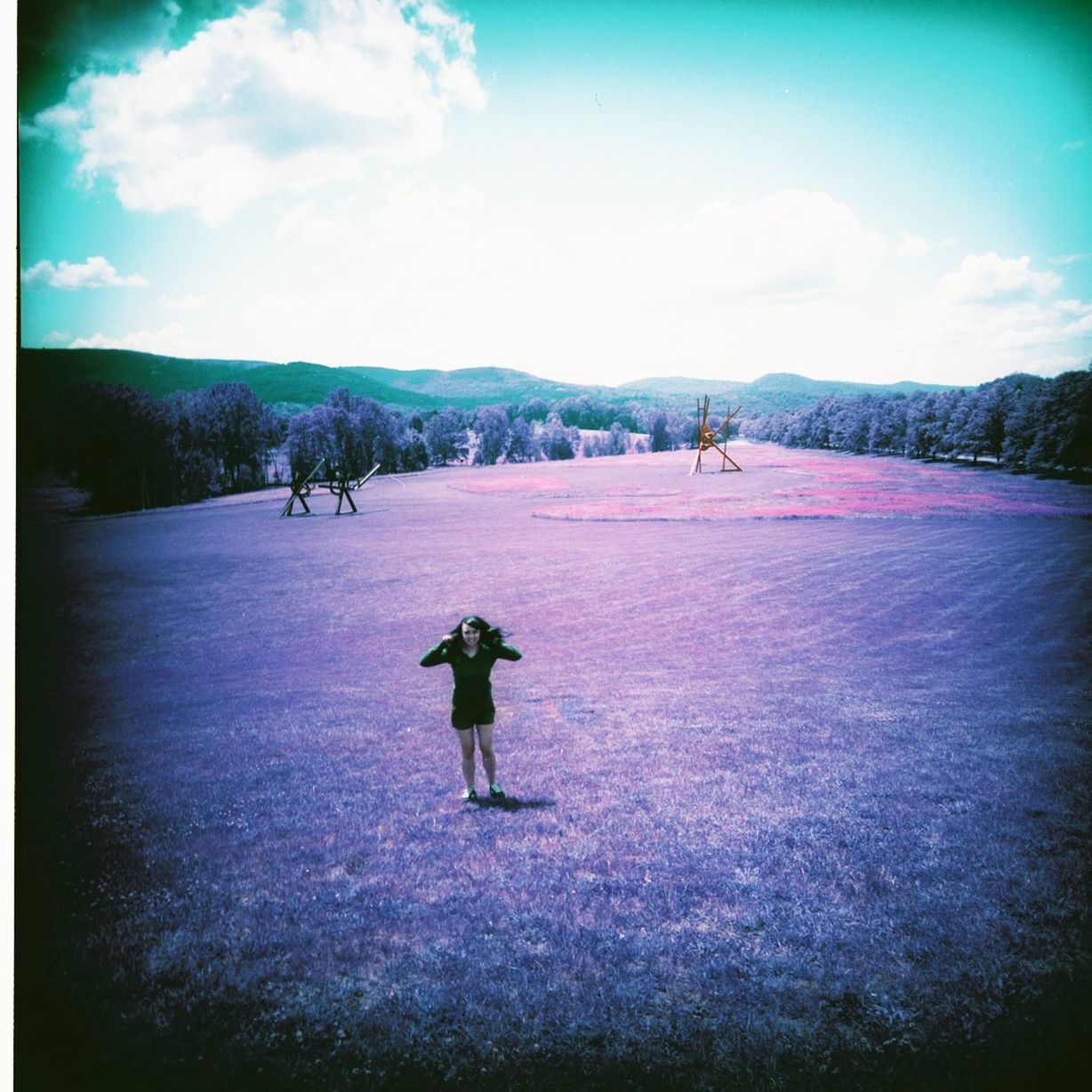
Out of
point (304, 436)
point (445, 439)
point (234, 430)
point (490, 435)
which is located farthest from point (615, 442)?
point (234, 430)

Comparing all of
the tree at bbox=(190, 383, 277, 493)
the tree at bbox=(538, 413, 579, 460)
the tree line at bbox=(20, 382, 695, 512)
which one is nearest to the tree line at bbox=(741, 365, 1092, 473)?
the tree line at bbox=(20, 382, 695, 512)

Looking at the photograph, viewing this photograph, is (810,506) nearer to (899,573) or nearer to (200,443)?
(899,573)

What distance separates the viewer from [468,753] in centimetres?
776

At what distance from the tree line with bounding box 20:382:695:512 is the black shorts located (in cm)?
553

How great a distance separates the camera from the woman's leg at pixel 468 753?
7711mm

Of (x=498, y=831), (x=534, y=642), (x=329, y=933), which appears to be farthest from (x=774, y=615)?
(x=329, y=933)

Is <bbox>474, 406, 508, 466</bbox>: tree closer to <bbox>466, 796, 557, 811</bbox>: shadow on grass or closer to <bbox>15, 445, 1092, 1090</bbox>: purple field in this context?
<bbox>15, 445, 1092, 1090</bbox>: purple field

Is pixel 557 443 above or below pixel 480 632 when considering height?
above

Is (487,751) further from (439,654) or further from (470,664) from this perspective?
(439,654)

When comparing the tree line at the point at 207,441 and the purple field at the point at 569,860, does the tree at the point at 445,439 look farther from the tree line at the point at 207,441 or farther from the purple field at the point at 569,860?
the purple field at the point at 569,860

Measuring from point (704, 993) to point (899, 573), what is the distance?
24069mm

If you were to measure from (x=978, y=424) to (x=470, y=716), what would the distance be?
317ft

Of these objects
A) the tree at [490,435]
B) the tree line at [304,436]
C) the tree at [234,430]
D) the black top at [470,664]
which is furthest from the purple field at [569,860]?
the tree at [490,435]

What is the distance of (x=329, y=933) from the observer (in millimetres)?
5336
